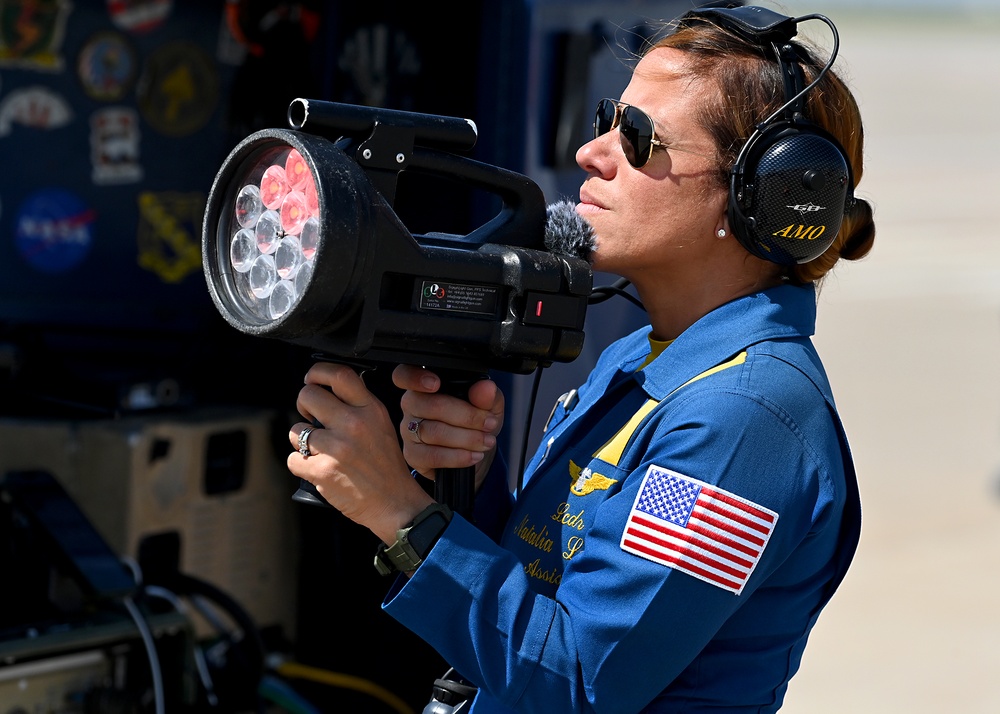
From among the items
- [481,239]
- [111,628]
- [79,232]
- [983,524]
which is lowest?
[983,524]

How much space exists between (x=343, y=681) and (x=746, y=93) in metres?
2.21

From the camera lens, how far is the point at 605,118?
5.49 feet

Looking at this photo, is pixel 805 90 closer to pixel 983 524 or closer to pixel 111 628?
pixel 111 628

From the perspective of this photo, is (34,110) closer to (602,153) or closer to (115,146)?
(115,146)

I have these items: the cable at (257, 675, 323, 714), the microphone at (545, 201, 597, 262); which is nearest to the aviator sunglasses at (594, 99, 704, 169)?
the microphone at (545, 201, 597, 262)

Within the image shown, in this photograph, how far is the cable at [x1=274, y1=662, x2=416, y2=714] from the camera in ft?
10.5

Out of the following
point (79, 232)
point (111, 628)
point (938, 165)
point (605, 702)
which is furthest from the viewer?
point (938, 165)

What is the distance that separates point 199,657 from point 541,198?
1.92 m

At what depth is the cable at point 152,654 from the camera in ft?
8.80

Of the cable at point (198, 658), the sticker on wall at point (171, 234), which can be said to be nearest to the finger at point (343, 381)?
the cable at point (198, 658)

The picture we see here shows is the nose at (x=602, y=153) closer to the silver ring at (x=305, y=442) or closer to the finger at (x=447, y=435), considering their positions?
the finger at (x=447, y=435)

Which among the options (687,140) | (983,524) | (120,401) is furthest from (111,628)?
(983,524)

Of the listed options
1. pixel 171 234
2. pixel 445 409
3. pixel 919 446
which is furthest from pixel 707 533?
pixel 919 446

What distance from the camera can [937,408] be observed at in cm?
819
